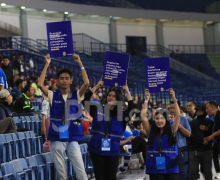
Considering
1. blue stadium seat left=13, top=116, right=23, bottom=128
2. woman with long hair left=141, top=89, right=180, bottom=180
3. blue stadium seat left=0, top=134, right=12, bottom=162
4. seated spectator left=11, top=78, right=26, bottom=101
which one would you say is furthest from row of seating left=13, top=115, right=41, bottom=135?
woman with long hair left=141, top=89, right=180, bottom=180

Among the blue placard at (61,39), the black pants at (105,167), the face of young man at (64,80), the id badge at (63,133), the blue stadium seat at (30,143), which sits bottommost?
the black pants at (105,167)

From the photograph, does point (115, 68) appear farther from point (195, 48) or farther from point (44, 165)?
point (195, 48)

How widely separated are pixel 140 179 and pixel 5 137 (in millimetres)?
4305

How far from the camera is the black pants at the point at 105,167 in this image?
791 cm

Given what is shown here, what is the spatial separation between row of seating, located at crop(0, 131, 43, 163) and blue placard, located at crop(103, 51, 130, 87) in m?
1.52

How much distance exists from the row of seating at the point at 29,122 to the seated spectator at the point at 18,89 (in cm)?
57

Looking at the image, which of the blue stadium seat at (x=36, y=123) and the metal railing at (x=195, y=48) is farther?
the metal railing at (x=195, y=48)

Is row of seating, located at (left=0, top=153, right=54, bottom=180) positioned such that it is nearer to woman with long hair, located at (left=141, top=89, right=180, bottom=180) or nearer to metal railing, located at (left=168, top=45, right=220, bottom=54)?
woman with long hair, located at (left=141, top=89, right=180, bottom=180)

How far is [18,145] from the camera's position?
354 inches

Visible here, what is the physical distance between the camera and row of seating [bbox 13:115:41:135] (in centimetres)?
1070

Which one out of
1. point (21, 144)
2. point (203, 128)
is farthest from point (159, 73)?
point (21, 144)

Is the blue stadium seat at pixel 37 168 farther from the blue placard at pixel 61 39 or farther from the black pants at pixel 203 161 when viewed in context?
the black pants at pixel 203 161

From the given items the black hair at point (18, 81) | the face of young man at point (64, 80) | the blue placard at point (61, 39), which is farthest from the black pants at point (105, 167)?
the black hair at point (18, 81)

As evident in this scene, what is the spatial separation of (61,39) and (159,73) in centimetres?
171
